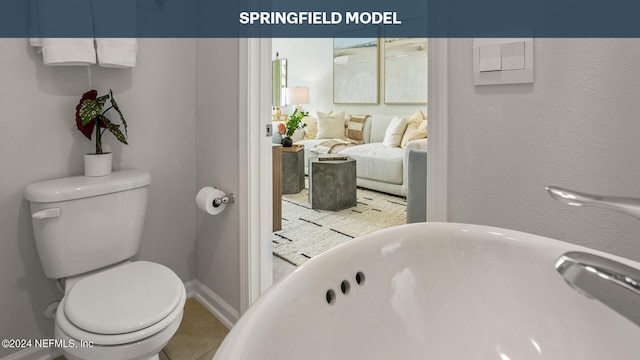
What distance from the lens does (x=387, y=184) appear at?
178 inches

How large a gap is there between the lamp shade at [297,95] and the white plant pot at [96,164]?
4674 millimetres

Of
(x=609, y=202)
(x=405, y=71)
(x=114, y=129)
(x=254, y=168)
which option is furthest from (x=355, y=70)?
(x=609, y=202)

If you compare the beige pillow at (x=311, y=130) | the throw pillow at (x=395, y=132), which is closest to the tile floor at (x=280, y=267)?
the throw pillow at (x=395, y=132)

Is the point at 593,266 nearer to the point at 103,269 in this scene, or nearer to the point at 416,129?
the point at 103,269

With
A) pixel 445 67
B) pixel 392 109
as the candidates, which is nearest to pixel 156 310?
pixel 445 67

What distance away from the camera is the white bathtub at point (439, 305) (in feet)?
1.88

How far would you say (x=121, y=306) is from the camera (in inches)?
50.1

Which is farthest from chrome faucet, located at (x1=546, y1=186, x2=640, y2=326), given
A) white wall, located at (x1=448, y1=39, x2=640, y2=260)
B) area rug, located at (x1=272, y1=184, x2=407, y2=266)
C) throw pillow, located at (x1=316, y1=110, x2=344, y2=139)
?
throw pillow, located at (x1=316, y1=110, x2=344, y2=139)

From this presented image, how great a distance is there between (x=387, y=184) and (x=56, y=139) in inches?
136

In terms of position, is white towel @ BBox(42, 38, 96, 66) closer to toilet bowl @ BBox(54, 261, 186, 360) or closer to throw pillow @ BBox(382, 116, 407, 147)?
toilet bowl @ BBox(54, 261, 186, 360)

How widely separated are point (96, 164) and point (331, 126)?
4400 mm

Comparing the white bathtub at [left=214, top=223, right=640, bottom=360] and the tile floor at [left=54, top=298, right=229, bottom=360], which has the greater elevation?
the white bathtub at [left=214, top=223, right=640, bottom=360]
